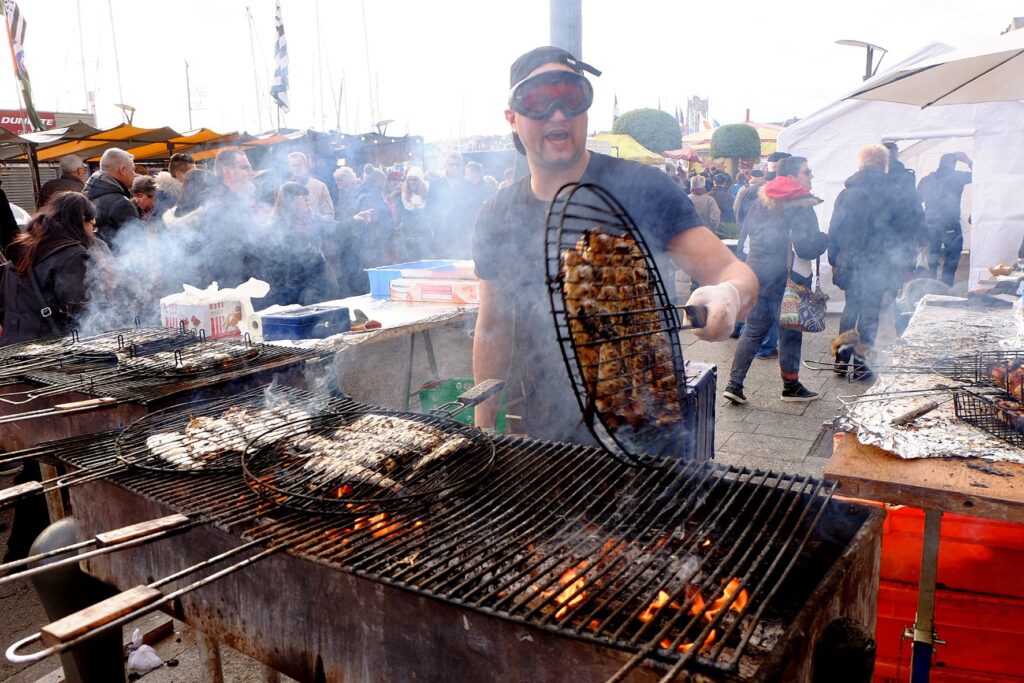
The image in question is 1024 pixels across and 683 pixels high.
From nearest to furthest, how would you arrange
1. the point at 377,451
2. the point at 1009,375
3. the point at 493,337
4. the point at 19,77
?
1. the point at 377,451
2. the point at 1009,375
3. the point at 493,337
4. the point at 19,77

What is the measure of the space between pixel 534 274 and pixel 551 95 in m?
0.93

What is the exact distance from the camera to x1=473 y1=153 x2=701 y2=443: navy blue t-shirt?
11.2ft

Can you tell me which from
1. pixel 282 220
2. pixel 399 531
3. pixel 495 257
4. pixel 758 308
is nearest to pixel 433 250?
pixel 282 220

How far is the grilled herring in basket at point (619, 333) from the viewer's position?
7.26 feet

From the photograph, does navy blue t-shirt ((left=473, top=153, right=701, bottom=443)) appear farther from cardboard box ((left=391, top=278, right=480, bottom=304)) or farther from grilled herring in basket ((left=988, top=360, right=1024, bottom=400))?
cardboard box ((left=391, top=278, right=480, bottom=304))

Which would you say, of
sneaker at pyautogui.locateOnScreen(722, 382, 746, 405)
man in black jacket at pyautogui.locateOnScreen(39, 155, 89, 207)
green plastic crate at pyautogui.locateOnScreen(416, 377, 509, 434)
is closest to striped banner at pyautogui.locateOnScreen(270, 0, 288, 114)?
man in black jacket at pyautogui.locateOnScreen(39, 155, 89, 207)

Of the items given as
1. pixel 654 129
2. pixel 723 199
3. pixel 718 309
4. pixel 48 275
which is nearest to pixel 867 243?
pixel 718 309

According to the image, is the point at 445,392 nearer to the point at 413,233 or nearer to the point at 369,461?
the point at 369,461

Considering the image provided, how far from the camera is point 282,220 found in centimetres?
739

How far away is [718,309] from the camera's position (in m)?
2.19

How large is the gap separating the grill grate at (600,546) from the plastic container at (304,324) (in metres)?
2.67

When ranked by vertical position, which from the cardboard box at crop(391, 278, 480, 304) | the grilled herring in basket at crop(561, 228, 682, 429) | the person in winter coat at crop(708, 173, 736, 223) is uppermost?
the person in winter coat at crop(708, 173, 736, 223)

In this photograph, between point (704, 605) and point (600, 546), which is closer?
point (704, 605)

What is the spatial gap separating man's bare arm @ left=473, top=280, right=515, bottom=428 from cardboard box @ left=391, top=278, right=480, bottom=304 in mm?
2909
